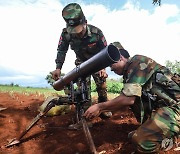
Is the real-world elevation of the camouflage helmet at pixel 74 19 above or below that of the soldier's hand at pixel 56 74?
above

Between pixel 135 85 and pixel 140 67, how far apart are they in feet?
0.81

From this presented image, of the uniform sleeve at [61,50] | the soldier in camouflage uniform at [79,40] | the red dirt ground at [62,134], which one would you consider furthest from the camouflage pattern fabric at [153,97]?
the uniform sleeve at [61,50]

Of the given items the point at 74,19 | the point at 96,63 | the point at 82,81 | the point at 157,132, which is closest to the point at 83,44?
the point at 74,19

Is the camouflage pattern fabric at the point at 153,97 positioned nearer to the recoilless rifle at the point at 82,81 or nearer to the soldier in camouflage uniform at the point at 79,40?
the recoilless rifle at the point at 82,81

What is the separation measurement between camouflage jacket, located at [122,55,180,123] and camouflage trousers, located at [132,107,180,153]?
0.75 feet

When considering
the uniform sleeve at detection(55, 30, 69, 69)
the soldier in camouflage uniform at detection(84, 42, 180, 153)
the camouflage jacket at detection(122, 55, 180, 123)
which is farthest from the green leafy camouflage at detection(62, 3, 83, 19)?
the camouflage jacket at detection(122, 55, 180, 123)

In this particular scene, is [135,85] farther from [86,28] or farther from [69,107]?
[69,107]

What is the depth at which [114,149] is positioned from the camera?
4289 millimetres

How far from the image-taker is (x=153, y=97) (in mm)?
4023

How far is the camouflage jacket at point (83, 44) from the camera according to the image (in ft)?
18.8

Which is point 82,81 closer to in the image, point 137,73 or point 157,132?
point 137,73

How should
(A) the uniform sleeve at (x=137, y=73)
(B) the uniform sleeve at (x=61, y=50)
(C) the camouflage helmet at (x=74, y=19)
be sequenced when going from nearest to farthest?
(A) the uniform sleeve at (x=137, y=73), (C) the camouflage helmet at (x=74, y=19), (B) the uniform sleeve at (x=61, y=50)

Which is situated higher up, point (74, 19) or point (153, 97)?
point (74, 19)

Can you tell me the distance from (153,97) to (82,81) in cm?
96
